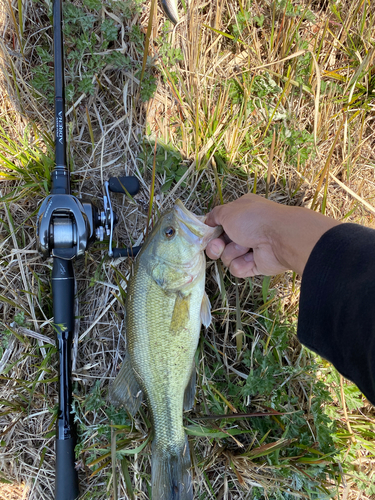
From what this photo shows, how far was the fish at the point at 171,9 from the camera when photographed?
2.53m

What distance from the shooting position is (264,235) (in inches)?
84.5

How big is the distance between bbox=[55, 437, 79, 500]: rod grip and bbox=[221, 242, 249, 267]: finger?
1887 millimetres

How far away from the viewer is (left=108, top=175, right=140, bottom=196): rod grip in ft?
8.47

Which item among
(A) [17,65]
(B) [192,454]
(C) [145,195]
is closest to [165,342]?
(B) [192,454]

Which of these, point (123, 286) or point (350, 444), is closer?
point (350, 444)

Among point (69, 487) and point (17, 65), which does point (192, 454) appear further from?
point (17, 65)

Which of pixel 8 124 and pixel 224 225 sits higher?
pixel 8 124

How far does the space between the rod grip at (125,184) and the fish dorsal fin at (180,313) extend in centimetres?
100

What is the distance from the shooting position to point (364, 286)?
1.51 m

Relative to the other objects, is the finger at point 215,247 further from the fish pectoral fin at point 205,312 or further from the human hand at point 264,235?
the fish pectoral fin at point 205,312

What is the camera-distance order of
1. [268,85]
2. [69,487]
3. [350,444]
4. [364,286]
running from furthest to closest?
[268,85] < [350,444] < [69,487] < [364,286]

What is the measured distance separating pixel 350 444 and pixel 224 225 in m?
2.10

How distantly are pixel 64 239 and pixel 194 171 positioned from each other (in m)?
1.23

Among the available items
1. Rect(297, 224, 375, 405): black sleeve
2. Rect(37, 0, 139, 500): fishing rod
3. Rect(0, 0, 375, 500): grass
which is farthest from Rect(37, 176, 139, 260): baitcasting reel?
Rect(297, 224, 375, 405): black sleeve
